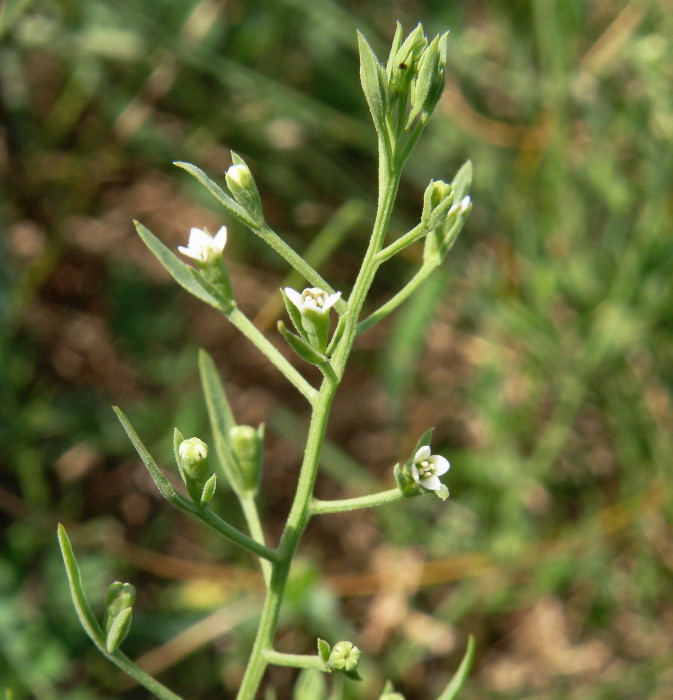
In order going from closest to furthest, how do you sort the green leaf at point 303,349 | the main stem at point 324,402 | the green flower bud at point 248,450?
the green leaf at point 303,349 < the main stem at point 324,402 < the green flower bud at point 248,450

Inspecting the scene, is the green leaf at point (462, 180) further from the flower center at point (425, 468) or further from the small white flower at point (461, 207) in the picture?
the flower center at point (425, 468)

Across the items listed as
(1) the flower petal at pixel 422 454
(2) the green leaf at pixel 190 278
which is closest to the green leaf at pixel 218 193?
(2) the green leaf at pixel 190 278

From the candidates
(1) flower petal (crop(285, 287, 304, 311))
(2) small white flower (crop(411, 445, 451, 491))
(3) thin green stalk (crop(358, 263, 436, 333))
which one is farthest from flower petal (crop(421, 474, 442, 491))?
(1) flower petal (crop(285, 287, 304, 311))

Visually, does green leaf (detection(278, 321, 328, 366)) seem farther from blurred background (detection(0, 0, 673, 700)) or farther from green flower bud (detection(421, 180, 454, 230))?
blurred background (detection(0, 0, 673, 700))

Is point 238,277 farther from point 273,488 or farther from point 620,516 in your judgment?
point 620,516

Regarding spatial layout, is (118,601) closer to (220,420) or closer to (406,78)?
(220,420)

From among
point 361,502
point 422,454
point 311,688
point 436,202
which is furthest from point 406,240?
point 311,688
